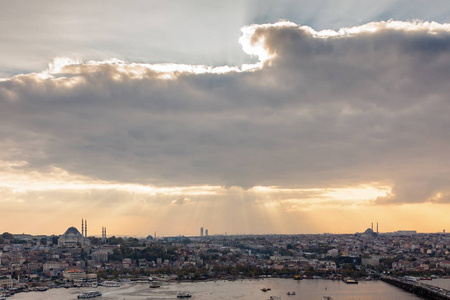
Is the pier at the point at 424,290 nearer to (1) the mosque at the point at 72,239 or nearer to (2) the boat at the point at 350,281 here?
(2) the boat at the point at 350,281

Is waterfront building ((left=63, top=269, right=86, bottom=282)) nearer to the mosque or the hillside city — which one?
the hillside city

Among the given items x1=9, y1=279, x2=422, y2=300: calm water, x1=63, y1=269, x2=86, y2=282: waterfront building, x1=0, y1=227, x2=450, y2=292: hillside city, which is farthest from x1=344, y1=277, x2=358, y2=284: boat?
x1=63, y1=269, x2=86, y2=282: waterfront building

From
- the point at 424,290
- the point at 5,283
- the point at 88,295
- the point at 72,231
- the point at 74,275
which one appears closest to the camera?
the point at 88,295

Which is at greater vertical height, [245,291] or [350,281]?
[245,291]

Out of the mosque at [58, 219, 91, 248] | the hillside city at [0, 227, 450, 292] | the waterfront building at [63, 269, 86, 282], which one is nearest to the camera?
the waterfront building at [63, 269, 86, 282]

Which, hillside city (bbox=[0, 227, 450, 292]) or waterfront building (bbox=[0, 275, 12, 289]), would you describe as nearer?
waterfront building (bbox=[0, 275, 12, 289])

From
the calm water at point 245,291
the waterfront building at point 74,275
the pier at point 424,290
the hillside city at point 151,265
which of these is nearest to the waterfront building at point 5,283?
the hillside city at point 151,265

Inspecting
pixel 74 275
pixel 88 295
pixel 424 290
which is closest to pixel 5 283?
pixel 74 275

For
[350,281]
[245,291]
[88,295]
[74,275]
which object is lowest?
[350,281]

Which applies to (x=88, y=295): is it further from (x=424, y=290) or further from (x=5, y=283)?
(x=424, y=290)

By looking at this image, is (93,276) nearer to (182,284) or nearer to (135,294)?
(182,284)
